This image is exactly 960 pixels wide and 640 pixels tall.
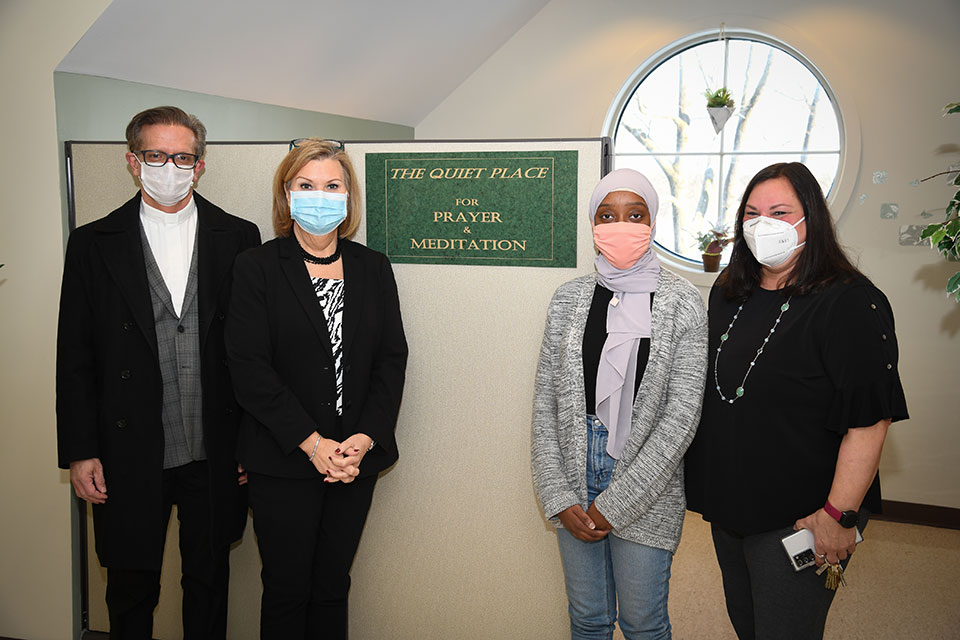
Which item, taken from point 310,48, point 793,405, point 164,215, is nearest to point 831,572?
point 793,405

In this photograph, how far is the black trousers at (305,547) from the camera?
203cm

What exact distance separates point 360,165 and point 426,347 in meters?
0.62

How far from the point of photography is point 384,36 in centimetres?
409

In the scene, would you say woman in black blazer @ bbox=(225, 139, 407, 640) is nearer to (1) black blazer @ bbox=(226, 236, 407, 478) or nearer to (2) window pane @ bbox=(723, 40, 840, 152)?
(1) black blazer @ bbox=(226, 236, 407, 478)

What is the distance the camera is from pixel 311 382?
2.00 meters

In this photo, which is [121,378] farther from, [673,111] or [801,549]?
[673,111]

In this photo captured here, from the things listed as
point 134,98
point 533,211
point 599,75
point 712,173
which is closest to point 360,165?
point 533,211

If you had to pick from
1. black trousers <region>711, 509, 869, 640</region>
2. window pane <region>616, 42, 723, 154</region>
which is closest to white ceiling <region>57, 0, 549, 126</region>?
window pane <region>616, 42, 723, 154</region>

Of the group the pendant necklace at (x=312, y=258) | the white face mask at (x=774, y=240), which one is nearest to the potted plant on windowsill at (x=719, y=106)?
the white face mask at (x=774, y=240)

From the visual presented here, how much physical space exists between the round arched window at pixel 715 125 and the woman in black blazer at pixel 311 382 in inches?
133

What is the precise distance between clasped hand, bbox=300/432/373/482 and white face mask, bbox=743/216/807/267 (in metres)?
1.13

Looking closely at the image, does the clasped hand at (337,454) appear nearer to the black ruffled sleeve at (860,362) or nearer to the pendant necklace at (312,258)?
the pendant necklace at (312,258)

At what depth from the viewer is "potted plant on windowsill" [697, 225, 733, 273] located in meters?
4.73

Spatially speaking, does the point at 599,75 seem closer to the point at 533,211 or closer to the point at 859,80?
the point at 859,80
